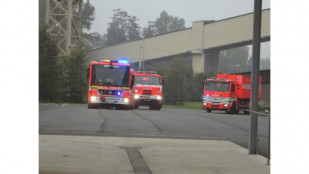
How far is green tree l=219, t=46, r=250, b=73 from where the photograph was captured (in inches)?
4556

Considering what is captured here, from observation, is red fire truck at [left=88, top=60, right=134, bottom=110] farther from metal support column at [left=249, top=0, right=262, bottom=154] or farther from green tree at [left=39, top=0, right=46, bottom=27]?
green tree at [left=39, top=0, right=46, bottom=27]

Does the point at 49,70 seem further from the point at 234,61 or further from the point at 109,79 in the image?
the point at 234,61

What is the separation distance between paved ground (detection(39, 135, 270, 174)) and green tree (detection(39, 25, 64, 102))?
3021 cm

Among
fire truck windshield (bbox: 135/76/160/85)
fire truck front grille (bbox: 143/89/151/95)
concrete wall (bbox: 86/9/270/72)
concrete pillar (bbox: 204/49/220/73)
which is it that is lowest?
fire truck front grille (bbox: 143/89/151/95)

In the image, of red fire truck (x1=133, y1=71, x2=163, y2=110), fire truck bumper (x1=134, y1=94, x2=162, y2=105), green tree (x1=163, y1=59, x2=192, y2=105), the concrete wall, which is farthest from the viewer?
green tree (x1=163, y1=59, x2=192, y2=105)

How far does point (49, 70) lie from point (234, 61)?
251 ft

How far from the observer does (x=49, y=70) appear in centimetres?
4700

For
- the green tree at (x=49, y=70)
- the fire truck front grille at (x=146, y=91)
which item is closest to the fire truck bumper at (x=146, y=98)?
the fire truck front grille at (x=146, y=91)

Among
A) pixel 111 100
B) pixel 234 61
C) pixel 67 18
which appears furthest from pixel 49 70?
pixel 234 61

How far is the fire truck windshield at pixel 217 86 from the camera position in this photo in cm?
4431

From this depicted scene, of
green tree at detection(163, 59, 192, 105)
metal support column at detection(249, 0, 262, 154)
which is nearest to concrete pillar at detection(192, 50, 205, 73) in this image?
green tree at detection(163, 59, 192, 105)

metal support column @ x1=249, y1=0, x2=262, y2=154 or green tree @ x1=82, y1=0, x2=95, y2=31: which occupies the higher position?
green tree @ x1=82, y1=0, x2=95, y2=31

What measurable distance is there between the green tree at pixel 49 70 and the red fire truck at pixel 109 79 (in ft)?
43.9
